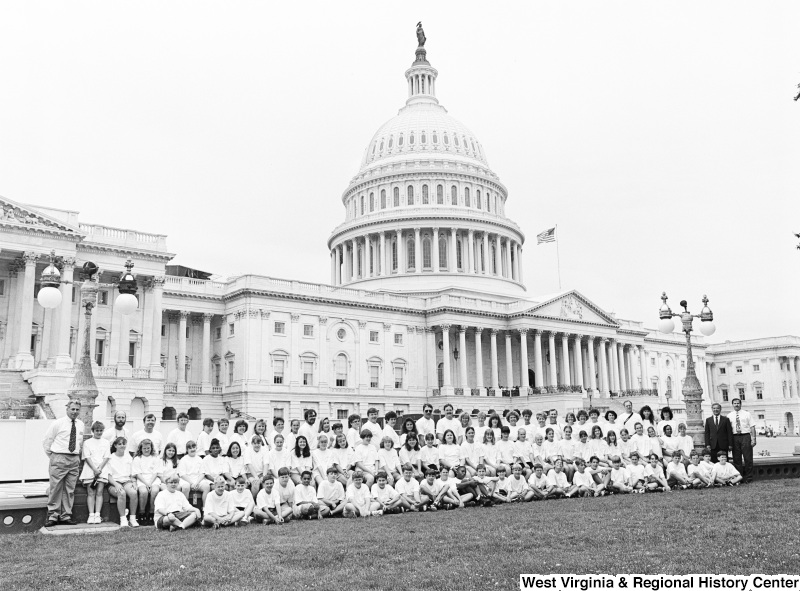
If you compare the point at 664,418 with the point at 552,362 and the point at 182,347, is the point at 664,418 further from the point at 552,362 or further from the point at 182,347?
the point at 552,362

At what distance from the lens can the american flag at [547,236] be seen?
81125mm

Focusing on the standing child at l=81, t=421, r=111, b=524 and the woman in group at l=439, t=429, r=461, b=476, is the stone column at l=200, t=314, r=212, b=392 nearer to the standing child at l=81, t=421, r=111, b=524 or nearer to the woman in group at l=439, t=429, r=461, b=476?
the woman in group at l=439, t=429, r=461, b=476

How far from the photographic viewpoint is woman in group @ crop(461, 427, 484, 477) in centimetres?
2005

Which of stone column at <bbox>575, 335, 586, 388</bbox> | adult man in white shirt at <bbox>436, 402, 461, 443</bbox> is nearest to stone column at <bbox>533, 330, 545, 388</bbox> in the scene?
stone column at <bbox>575, 335, 586, 388</bbox>

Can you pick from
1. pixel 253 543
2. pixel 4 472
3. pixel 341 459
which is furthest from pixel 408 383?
pixel 253 543

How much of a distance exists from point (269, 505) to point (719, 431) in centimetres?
1410

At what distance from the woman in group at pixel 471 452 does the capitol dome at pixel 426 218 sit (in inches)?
2385

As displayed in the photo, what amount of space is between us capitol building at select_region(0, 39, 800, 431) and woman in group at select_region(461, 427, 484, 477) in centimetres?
2931

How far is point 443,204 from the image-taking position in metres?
88.6

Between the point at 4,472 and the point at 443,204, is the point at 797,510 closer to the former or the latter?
the point at 4,472

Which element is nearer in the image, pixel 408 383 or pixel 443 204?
pixel 408 383

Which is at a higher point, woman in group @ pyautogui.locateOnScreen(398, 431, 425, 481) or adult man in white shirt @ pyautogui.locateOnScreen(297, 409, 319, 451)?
adult man in white shirt @ pyautogui.locateOnScreen(297, 409, 319, 451)

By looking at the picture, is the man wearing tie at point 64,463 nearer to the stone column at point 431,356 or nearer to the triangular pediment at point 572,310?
the stone column at point 431,356

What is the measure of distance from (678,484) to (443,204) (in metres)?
68.7
